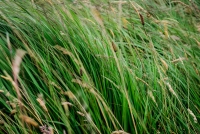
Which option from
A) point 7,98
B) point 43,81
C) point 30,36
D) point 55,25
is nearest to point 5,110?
point 7,98

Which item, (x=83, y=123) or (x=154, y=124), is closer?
(x=83, y=123)

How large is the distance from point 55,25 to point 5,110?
2.15ft

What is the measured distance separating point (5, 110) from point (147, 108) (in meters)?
0.77

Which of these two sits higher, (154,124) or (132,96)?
(132,96)

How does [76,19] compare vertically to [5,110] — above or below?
above

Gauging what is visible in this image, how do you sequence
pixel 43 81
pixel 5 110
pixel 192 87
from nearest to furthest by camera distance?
1. pixel 5 110
2. pixel 43 81
3. pixel 192 87

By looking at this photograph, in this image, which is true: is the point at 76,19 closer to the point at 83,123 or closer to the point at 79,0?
the point at 79,0

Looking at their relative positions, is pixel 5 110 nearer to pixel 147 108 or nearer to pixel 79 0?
pixel 147 108

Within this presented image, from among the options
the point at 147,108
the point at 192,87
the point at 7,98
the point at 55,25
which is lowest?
the point at 192,87

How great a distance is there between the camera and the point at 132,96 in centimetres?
164

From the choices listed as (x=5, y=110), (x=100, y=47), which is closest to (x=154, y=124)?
(x=100, y=47)

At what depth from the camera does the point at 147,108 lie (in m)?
1.58

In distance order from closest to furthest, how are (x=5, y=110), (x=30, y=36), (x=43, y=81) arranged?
1. (x=5, y=110)
2. (x=43, y=81)
3. (x=30, y=36)

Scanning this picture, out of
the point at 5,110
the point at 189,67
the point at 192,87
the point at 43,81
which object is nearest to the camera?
the point at 5,110
